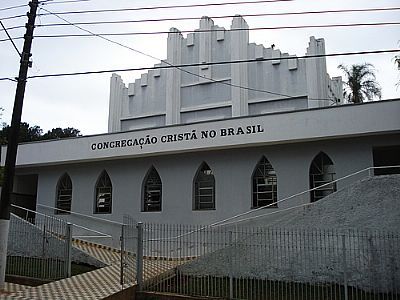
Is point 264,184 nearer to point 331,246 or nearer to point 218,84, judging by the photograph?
point 331,246

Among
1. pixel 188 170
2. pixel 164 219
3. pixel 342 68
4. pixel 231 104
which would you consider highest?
pixel 342 68

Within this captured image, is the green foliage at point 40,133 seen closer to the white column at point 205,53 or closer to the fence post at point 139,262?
the white column at point 205,53

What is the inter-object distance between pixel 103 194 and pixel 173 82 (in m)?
8.90

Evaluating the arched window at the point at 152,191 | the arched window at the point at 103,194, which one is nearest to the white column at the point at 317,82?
the arched window at the point at 152,191

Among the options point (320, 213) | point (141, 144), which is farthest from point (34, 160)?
point (320, 213)

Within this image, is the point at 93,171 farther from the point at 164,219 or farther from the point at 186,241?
the point at 186,241

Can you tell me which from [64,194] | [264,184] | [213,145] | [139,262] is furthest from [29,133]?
[139,262]

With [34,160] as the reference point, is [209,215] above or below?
below

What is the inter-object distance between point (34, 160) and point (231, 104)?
10.3 metres

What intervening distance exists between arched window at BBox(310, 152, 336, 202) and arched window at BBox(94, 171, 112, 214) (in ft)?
29.7

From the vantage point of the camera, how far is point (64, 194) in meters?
21.8

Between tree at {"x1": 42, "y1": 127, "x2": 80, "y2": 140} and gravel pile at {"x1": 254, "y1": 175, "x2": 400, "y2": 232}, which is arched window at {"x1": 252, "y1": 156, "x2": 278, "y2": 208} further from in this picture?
tree at {"x1": 42, "y1": 127, "x2": 80, "y2": 140}

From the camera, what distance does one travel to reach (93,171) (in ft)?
68.2

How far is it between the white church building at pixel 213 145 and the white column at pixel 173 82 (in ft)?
0.21
